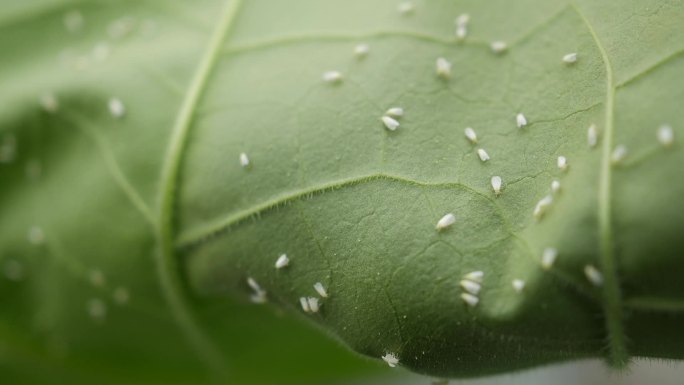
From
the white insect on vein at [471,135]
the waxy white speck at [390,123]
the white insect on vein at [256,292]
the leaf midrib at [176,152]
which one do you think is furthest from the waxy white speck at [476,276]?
the leaf midrib at [176,152]

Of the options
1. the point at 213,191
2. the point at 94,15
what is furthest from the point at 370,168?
the point at 94,15

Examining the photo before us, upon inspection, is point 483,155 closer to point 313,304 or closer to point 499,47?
point 499,47

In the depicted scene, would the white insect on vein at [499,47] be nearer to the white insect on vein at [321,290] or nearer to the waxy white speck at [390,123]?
the waxy white speck at [390,123]

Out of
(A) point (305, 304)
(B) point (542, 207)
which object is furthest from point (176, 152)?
(B) point (542, 207)

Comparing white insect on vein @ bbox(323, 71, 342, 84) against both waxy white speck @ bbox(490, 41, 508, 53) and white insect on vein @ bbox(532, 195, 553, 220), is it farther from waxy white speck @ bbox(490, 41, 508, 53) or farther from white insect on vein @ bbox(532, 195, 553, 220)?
white insect on vein @ bbox(532, 195, 553, 220)

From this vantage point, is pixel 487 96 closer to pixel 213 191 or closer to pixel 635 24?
pixel 635 24

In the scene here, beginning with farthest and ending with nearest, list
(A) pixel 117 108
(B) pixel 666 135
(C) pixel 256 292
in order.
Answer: (A) pixel 117 108, (C) pixel 256 292, (B) pixel 666 135
